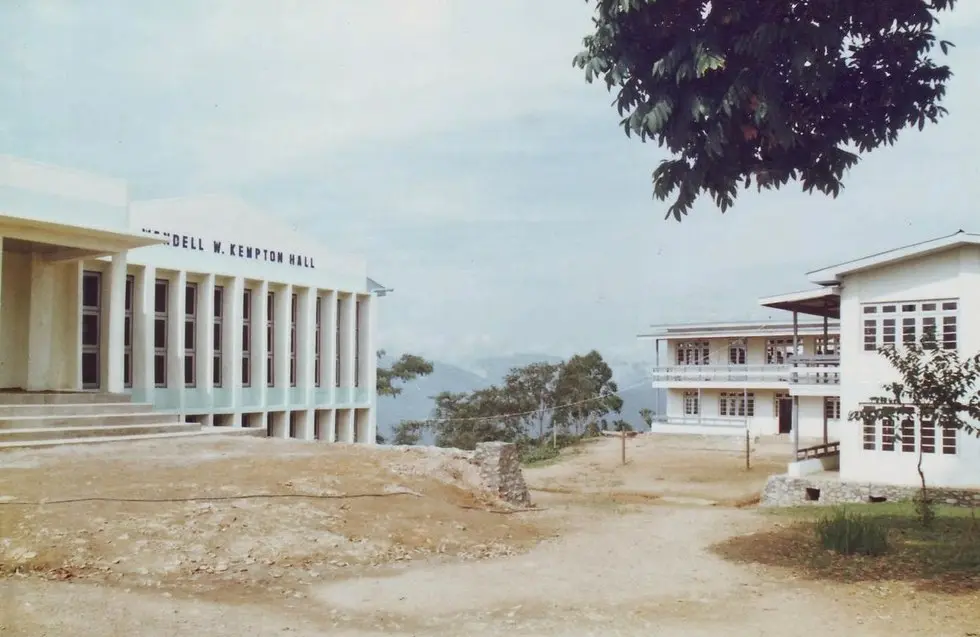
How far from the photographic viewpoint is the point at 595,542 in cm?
1245

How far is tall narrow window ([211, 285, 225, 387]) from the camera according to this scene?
26.0 m

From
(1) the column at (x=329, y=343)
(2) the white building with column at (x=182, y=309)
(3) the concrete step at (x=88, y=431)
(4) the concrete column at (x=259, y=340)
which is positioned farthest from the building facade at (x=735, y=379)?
(3) the concrete step at (x=88, y=431)

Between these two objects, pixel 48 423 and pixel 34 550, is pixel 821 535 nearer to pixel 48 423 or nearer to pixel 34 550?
pixel 34 550

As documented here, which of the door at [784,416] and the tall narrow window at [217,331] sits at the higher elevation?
the tall narrow window at [217,331]

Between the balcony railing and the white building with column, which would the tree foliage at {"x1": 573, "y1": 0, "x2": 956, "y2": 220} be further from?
the balcony railing

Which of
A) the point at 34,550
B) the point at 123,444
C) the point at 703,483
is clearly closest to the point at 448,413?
the point at 703,483

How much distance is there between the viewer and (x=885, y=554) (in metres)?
11.1

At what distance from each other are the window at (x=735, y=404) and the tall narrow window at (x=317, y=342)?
21.1 m

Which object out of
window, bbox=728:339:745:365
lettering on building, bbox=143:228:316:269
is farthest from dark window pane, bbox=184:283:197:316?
window, bbox=728:339:745:365

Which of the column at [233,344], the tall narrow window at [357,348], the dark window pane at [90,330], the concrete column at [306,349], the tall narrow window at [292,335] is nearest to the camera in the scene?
the dark window pane at [90,330]

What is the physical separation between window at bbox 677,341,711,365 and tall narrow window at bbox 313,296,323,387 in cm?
2114

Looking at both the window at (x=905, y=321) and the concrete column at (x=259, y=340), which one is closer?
the window at (x=905, y=321)

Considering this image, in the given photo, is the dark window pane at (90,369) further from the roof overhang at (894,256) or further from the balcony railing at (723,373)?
the balcony railing at (723,373)

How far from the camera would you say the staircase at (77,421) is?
1471 centimetres
